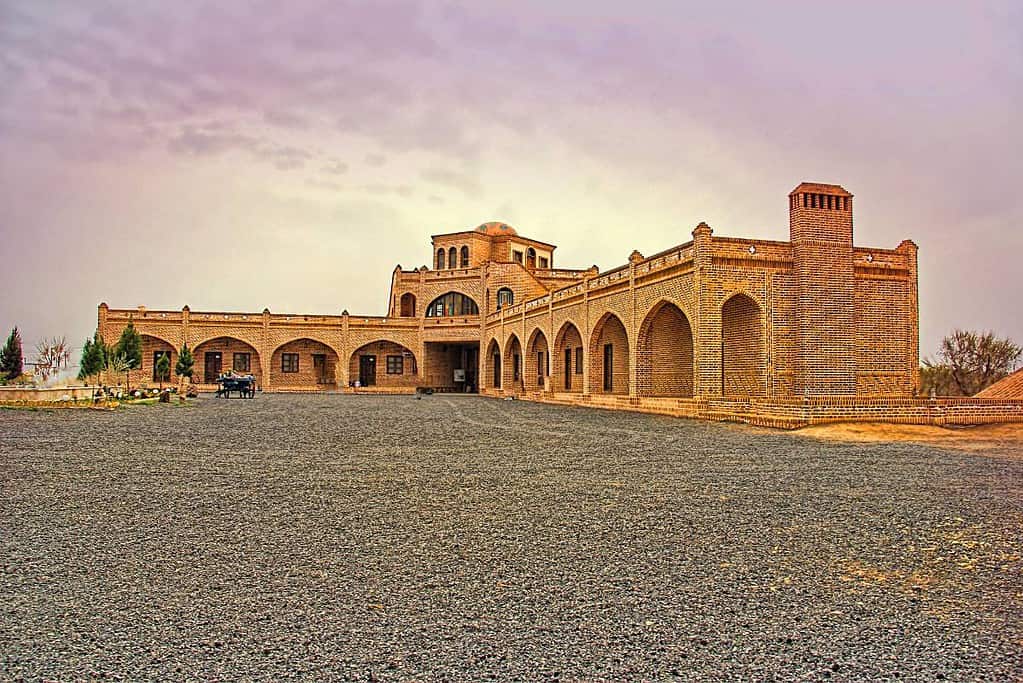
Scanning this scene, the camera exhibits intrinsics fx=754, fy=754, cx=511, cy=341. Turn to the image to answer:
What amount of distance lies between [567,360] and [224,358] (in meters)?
23.0

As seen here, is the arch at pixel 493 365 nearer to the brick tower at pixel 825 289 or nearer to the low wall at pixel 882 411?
the brick tower at pixel 825 289

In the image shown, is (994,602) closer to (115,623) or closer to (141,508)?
(115,623)

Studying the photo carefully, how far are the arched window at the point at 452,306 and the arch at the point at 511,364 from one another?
6063 mm

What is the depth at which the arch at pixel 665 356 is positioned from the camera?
2202cm

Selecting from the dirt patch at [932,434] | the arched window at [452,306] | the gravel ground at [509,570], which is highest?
the arched window at [452,306]

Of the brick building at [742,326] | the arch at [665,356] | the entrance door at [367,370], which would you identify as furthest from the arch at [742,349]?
the entrance door at [367,370]

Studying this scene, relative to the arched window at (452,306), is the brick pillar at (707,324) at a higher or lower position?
lower

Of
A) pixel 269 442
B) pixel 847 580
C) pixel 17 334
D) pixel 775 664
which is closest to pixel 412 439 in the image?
pixel 269 442

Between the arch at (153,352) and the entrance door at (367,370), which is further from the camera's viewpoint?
the entrance door at (367,370)

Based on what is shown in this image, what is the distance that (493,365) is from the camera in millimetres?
41688

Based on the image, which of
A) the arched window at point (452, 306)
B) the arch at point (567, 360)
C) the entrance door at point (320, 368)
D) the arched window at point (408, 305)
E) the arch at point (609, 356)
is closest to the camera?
the arch at point (609, 356)

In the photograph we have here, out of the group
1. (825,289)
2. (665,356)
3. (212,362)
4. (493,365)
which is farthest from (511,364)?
(825,289)

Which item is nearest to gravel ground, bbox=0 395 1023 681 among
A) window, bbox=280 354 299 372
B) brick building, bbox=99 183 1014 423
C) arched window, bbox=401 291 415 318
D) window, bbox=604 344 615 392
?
brick building, bbox=99 183 1014 423

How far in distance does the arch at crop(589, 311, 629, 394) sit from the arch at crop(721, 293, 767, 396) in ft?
17.8
